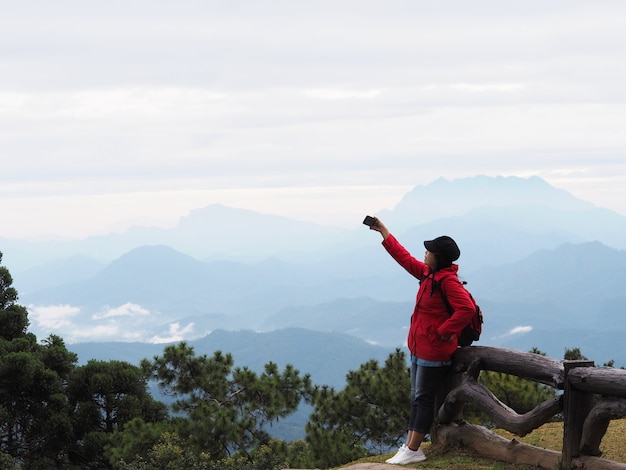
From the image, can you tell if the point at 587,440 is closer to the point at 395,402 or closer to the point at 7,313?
the point at 395,402

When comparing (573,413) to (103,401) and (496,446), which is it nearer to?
(496,446)

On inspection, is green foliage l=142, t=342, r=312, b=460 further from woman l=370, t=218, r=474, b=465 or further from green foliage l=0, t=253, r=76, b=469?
woman l=370, t=218, r=474, b=465

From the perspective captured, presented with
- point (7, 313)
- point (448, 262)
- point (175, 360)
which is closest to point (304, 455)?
point (175, 360)

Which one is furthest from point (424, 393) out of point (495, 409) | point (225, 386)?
point (225, 386)

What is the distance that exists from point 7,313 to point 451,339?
51.3 ft

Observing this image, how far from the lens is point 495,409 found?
8.67 m

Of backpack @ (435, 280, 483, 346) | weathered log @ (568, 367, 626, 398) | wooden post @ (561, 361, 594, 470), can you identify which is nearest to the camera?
weathered log @ (568, 367, 626, 398)

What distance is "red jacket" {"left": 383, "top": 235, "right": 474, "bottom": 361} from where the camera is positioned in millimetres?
8141

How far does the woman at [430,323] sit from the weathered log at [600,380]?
1.23m

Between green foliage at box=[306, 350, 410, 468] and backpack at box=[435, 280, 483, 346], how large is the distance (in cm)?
570

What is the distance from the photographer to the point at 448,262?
27.4 ft

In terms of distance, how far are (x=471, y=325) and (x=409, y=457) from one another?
175 cm

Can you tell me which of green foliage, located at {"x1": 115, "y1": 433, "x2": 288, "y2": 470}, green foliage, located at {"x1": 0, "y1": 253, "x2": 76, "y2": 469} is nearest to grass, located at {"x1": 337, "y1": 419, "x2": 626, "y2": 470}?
green foliage, located at {"x1": 115, "y1": 433, "x2": 288, "y2": 470}

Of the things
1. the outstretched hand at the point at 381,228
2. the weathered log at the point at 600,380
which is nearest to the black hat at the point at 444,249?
the outstretched hand at the point at 381,228
